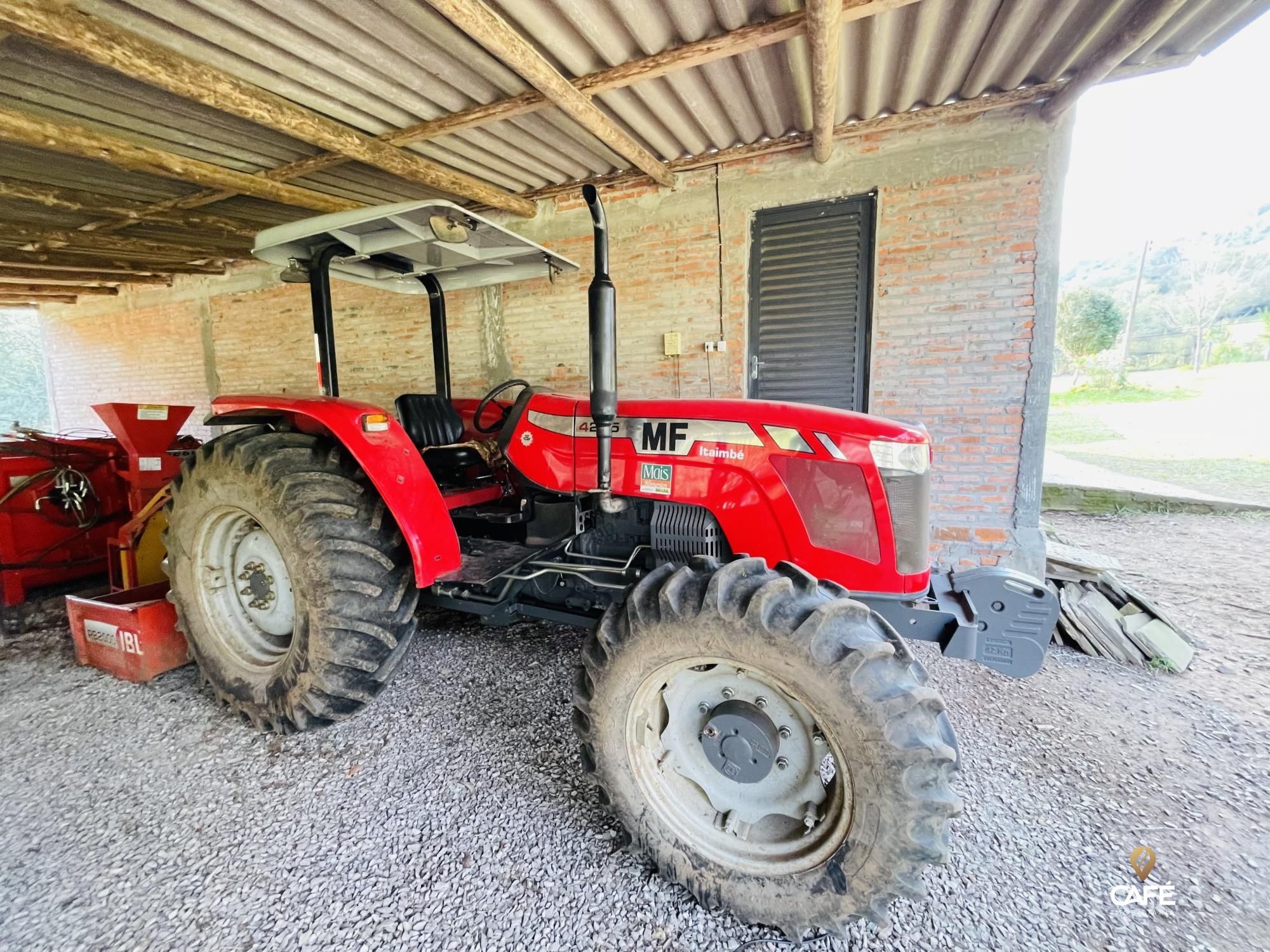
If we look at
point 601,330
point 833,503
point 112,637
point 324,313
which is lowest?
point 112,637

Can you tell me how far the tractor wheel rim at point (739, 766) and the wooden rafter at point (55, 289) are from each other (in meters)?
9.61

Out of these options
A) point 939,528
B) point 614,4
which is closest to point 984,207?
point 939,528

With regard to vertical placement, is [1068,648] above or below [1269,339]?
below

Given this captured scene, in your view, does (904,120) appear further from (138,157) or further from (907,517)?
(138,157)

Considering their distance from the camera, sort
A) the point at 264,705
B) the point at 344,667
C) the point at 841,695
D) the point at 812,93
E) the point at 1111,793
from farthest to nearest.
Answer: the point at 812,93 < the point at 264,705 < the point at 344,667 < the point at 1111,793 < the point at 841,695

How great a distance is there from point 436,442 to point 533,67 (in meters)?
1.80

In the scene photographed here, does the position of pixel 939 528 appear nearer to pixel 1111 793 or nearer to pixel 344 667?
pixel 1111 793

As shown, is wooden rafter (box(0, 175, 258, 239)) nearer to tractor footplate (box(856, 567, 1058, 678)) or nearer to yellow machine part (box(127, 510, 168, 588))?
yellow machine part (box(127, 510, 168, 588))

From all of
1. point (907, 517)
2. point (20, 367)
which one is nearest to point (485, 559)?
point (907, 517)

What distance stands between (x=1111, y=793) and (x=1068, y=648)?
4.44 feet

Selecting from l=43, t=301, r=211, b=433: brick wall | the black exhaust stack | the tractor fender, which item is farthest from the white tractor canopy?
l=43, t=301, r=211, b=433: brick wall

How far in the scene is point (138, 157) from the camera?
3.21m

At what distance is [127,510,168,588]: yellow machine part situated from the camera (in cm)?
308

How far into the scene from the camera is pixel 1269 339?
57.3 ft
